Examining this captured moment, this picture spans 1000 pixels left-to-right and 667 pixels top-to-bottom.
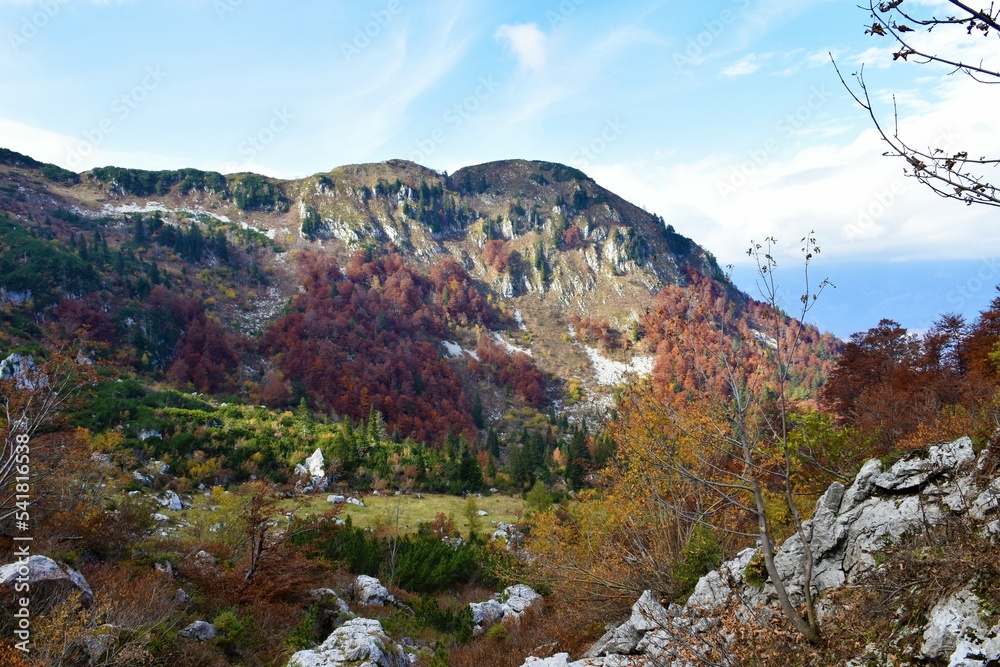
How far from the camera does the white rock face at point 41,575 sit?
7.96 meters

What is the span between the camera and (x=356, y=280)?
111688 millimetres

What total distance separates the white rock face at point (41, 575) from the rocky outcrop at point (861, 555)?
9.16 m

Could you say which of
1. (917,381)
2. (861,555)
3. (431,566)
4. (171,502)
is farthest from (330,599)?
(917,381)

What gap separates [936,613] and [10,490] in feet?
55.1

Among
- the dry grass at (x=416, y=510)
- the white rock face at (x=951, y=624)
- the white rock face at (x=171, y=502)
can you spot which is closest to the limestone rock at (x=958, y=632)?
the white rock face at (x=951, y=624)

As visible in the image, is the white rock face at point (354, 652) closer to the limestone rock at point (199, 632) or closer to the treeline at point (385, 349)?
the limestone rock at point (199, 632)

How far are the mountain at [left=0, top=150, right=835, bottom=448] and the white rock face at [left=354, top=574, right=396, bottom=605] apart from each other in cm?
1601

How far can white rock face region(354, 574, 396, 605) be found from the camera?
16.4 meters

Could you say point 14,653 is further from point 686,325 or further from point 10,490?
point 686,325

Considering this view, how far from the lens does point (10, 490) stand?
11.0 m

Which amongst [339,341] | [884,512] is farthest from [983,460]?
[339,341]

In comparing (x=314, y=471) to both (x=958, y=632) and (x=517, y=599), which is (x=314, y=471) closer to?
A: (x=517, y=599)

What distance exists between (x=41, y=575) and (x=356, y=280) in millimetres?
108063

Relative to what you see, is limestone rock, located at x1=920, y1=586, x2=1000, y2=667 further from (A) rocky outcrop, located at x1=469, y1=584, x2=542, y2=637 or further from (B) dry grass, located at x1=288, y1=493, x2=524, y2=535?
(B) dry grass, located at x1=288, y1=493, x2=524, y2=535
